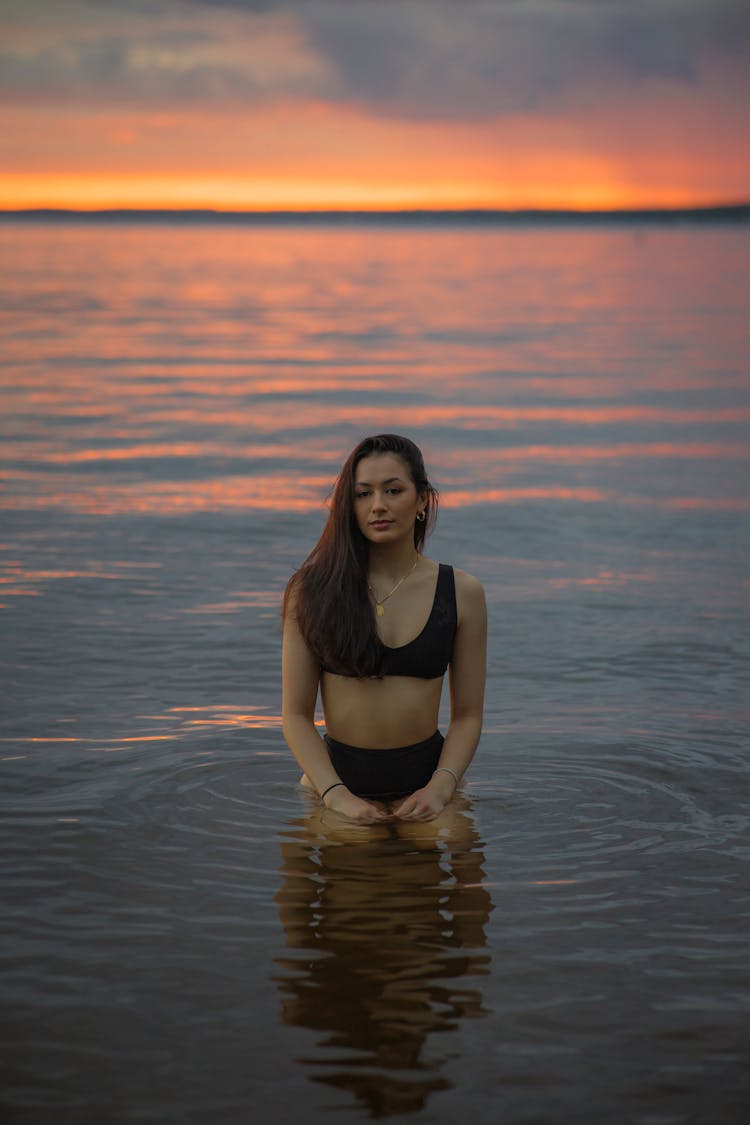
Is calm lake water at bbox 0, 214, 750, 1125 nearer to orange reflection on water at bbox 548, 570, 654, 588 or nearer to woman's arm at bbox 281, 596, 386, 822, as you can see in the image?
orange reflection on water at bbox 548, 570, 654, 588

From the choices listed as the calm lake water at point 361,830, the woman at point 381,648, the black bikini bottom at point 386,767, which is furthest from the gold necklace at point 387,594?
the calm lake water at point 361,830

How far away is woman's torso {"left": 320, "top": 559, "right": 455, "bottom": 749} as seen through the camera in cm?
622

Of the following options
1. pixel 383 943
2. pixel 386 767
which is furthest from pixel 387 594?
pixel 383 943

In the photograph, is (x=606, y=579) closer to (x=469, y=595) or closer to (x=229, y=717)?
(x=229, y=717)

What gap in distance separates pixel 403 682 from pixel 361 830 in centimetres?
66

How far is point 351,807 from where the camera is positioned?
6.09 metres

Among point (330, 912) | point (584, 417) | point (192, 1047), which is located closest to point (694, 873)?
point (330, 912)

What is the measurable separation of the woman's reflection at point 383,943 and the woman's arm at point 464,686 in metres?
0.28

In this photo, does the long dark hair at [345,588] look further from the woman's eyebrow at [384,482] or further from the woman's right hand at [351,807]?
the woman's right hand at [351,807]

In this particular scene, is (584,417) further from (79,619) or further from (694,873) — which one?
(694,873)

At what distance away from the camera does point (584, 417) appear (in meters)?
23.8

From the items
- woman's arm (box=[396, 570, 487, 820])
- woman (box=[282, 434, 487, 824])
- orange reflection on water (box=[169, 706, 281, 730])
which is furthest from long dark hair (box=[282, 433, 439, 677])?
orange reflection on water (box=[169, 706, 281, 730])

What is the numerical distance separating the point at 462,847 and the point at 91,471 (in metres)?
12.3

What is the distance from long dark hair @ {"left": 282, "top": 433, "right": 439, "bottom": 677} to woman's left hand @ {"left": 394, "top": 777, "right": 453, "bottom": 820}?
53cm
